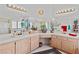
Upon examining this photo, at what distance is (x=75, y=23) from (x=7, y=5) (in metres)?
1.24

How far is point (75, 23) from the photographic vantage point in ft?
6.70

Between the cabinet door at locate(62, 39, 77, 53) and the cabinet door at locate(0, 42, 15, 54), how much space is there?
941 millimetres

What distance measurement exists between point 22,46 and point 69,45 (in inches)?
34.5

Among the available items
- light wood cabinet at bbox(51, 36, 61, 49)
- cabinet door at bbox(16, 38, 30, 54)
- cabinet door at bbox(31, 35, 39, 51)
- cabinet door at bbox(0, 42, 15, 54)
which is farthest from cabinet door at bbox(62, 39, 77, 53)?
cabinet door at bbox(0, 42, 15, 54)

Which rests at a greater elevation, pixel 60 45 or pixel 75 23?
pixel 75 23

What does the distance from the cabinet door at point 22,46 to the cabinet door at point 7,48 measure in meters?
0.10

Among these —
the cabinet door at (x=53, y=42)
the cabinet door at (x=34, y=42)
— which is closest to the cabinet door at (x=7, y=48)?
the cabinet door at (x=34, y=42)

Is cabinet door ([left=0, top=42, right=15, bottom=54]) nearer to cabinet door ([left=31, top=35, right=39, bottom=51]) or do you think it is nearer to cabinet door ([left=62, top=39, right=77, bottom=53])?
cabinet door ([left=31, top=35, right=39, bottom=51])

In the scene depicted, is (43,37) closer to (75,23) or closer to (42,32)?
(42,32)

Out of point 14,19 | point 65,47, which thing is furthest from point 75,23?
point 14,19

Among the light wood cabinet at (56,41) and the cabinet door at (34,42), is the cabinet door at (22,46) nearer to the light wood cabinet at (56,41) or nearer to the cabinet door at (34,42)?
the cabinet door at (34,42)

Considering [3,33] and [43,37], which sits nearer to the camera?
[3,33]

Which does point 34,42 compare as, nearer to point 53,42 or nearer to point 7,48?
point 53,42
